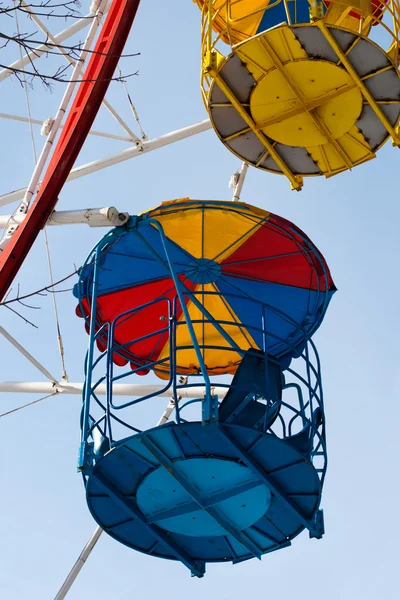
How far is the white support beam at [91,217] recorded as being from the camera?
1537 centimetres

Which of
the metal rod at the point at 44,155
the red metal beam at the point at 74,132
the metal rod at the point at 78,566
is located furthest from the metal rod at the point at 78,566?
the metal rod at the point at 44,155

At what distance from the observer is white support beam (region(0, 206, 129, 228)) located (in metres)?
15.4

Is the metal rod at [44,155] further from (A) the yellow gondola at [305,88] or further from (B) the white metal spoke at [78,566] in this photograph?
(B) the white metal spoke at [78,566]

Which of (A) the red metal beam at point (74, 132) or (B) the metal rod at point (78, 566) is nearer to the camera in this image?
(A) the red metal beam at point (74, 132)

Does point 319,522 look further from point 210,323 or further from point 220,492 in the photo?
point 210,323

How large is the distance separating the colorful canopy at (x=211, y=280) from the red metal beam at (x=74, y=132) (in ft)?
3.85

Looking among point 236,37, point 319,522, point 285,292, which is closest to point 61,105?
point 236,37

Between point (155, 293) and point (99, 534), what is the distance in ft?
14.8

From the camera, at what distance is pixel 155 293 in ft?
56.5

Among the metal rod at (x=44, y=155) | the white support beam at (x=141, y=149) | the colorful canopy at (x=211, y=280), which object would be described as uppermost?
the white support beam at (x=141, y=149)

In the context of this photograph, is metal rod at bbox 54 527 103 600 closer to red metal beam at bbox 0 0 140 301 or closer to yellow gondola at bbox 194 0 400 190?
red metal beam at bbox 0 0 140 301

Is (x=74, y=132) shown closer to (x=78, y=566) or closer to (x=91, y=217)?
(x=91, y=217)

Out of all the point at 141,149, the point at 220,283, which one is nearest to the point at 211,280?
the point at 220,283

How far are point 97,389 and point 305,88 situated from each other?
6165 millimetres
